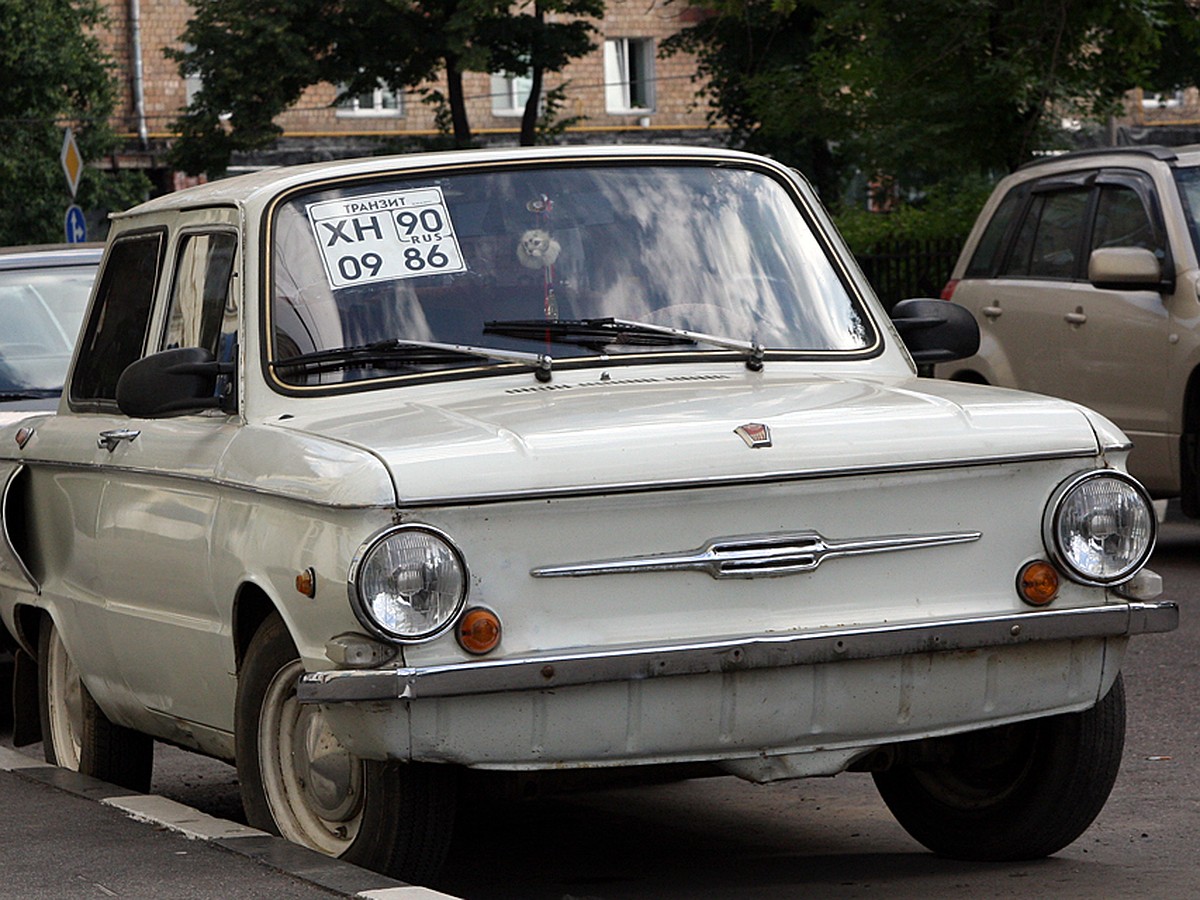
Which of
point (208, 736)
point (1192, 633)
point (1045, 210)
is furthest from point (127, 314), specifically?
point (1045, 210)

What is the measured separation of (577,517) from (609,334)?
115 centimetres

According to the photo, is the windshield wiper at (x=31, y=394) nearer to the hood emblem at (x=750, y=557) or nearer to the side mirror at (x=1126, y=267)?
the side mirror at (x=1126, y=267)

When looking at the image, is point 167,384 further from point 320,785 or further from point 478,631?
point 478,631

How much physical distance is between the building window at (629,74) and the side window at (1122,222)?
46.3 metres

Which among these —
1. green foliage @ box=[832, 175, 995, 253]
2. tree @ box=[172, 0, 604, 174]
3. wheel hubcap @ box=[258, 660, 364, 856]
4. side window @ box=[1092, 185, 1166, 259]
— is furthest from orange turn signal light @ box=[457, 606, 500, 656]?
tree @ box=[172, 0, 604, 174]

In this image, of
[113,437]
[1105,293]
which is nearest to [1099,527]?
[113,437]

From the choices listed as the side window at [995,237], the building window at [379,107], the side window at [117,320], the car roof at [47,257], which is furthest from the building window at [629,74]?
the side window at [117,320]

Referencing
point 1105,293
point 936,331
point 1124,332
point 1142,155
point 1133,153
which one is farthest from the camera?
point 1133,153

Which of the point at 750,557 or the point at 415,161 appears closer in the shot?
the point at 750,557

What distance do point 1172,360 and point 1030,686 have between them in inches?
278

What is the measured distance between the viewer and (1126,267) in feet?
38.2

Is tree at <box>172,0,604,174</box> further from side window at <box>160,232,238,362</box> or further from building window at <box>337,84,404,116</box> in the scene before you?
side window at <box>160,232,238,362</box>

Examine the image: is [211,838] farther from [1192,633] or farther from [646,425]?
[1192,633]

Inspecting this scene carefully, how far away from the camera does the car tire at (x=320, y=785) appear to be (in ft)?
16.4
